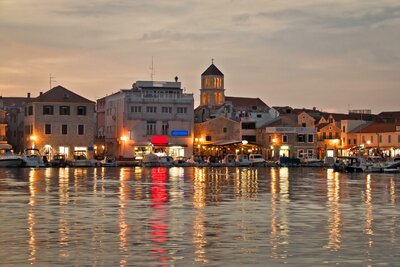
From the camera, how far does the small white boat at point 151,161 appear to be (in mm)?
108875

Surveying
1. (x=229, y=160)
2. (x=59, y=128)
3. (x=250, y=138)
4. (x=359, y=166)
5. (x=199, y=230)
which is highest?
(x=59, y=128)

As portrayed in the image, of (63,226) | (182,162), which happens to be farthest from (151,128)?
(63,226)

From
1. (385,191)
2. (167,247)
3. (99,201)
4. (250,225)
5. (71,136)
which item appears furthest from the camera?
(71,136)

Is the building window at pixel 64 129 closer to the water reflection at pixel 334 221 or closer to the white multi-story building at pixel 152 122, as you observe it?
the white multi-story building at pixel 152 122

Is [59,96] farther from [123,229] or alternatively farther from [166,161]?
[123,229]

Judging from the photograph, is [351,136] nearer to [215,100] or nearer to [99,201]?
[215,100]

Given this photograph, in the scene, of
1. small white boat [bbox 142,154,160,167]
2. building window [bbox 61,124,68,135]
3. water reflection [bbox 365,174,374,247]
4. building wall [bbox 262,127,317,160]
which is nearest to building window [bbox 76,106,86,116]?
building window [bbox 61,124,68,135]

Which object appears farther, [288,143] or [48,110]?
[288,143]

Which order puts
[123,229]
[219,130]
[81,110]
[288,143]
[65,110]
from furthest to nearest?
[219,130], [288,143], [81,110], [65,110], [123,229]

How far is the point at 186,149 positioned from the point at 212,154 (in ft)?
29.7

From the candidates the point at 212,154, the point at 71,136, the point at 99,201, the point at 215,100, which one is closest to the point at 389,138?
the point at 212,154

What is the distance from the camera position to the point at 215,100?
161m

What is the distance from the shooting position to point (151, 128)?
118875 mm

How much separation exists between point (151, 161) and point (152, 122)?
35.2 ft
